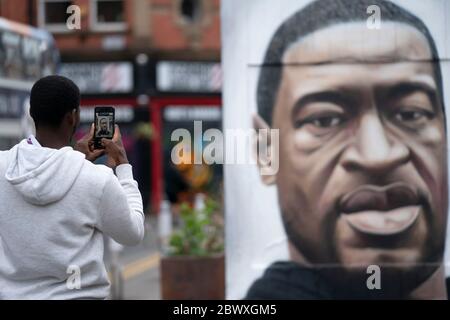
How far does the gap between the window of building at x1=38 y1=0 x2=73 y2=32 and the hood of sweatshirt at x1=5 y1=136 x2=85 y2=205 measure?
2829 centimetres

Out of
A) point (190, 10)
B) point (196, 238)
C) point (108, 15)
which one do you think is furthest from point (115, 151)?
point (190, 10)

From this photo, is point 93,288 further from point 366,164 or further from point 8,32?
point 8,32

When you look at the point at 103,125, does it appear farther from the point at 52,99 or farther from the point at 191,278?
the point at 191,278

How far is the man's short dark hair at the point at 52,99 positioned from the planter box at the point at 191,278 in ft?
21.4

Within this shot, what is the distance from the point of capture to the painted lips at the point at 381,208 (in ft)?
21.7

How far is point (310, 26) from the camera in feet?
21.8

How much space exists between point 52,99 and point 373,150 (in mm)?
3336

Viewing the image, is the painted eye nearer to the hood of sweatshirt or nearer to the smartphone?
the smartphone

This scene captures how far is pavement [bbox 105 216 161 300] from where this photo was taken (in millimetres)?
12156

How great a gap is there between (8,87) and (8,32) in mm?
697

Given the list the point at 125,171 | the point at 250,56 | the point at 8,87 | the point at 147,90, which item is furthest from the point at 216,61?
the point at 125,171

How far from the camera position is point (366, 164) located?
6.61 meters

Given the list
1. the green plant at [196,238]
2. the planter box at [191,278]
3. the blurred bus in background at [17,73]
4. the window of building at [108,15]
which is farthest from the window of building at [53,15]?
the planter box at [191,278]
